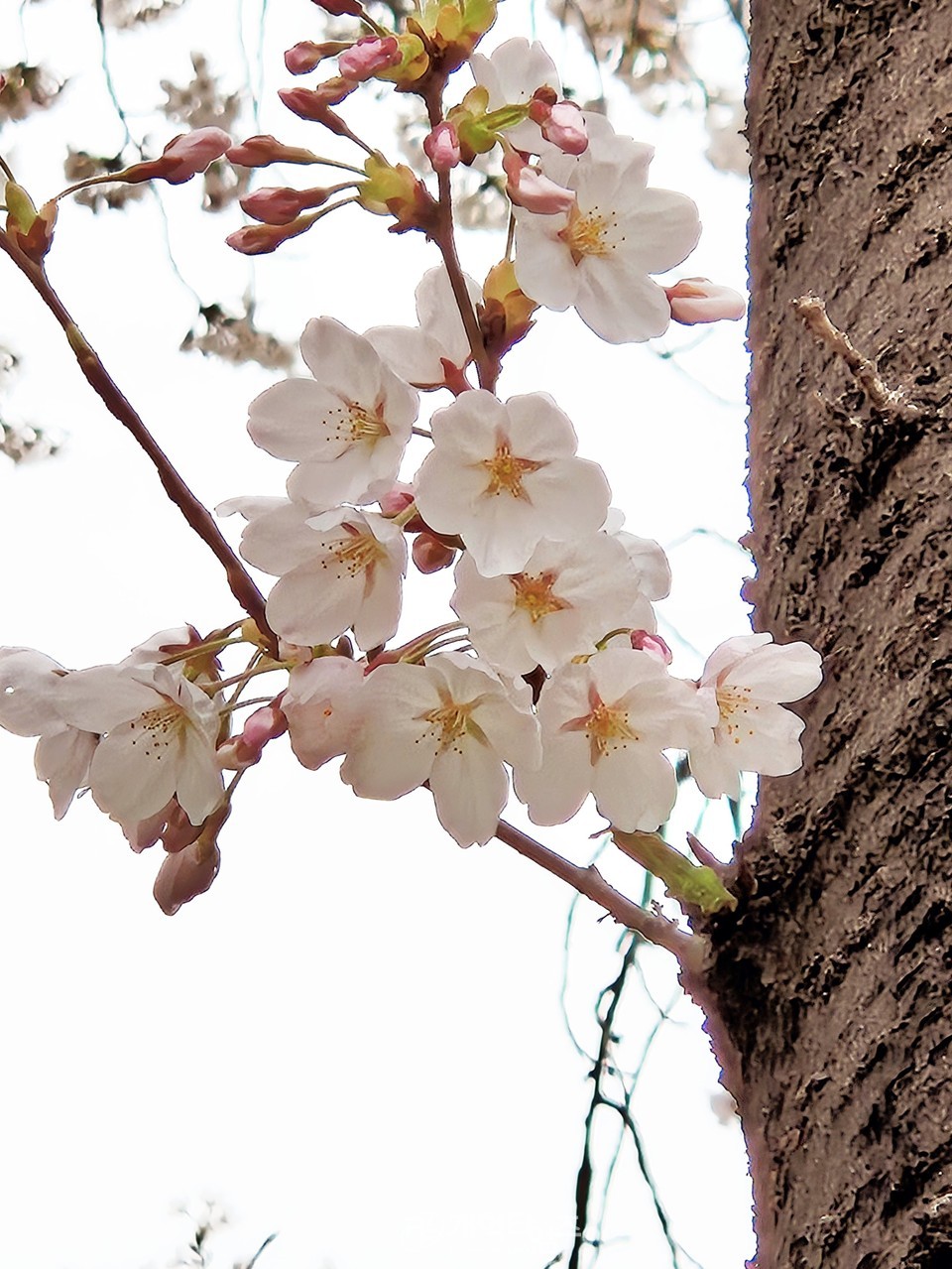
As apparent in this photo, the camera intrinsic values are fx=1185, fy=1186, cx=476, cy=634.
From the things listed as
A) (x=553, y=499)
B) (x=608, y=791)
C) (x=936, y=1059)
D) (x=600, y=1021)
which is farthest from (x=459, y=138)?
(x=600, y=1021)

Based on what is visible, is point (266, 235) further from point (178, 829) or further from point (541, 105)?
point (178, 829)

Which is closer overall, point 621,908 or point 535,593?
point 535,593

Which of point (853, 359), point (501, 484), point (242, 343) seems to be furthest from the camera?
point (242, 343)

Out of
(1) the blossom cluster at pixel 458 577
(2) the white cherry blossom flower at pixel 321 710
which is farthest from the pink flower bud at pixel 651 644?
(2) the white cherry blossom flower at pixel 321 710

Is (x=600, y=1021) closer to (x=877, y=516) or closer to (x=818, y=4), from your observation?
(x=877, y=516)

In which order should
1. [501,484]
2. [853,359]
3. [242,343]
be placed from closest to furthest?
[501,484], [853,359], [242,343]

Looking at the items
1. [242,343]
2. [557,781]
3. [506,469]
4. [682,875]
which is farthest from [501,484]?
[242,343]

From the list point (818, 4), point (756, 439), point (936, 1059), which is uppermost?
point (818, 4)
